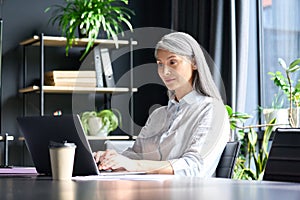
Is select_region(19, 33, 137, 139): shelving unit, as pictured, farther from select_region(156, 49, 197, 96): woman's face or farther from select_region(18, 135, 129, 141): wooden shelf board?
select_region(156, 49, 197, 96): woman's face

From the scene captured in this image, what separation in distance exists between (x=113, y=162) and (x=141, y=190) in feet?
2.73

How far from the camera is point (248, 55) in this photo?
4.79 meters

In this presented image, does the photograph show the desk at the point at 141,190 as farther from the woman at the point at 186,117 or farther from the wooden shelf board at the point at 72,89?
the wooden shelf board at the point at 72,89

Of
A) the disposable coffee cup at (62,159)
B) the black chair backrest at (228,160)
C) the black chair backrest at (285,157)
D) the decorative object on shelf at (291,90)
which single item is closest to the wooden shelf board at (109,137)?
the decorative object on shelf at (291,90)

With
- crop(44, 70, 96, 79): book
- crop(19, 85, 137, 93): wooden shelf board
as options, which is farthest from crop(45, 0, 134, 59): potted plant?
crop(19, 85, 137, 93): wooden shelf board

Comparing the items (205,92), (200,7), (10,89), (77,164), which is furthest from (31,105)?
(77,164)

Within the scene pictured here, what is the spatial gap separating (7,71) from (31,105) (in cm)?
34

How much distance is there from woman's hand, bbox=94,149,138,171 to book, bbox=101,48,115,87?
2.75 meters

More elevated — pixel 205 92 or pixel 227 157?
pixel 205 92

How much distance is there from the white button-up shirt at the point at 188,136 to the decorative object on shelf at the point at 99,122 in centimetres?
207

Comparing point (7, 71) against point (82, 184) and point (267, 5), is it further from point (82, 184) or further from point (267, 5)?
point (82, 184)

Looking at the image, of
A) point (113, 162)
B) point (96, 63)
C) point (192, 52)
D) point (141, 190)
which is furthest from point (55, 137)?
point (96, 63)

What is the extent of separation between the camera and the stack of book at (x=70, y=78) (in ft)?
16.4

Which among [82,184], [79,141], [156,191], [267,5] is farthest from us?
[267,5]
